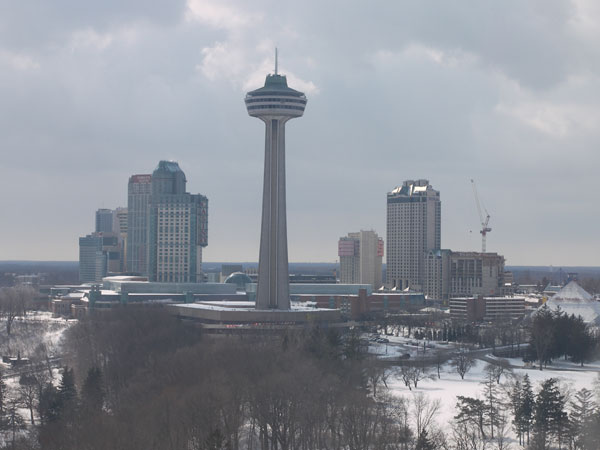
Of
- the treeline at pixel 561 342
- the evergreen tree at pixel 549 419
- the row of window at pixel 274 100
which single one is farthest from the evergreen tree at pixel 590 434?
the row of window at pixel 274 100

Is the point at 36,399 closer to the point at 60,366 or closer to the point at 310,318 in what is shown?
the point at 60,366

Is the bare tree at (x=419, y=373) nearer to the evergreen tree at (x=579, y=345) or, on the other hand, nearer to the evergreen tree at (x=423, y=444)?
the evergreen tree at (x=579, y=345)

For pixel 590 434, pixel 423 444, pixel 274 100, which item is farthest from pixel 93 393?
pixel 274 100

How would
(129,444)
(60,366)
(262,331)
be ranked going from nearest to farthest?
(129,444) < (60,366) < (262,331)

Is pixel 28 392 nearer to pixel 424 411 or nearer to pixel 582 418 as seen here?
pixel 424 411

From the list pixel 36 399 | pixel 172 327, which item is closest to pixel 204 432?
pixel 36 399

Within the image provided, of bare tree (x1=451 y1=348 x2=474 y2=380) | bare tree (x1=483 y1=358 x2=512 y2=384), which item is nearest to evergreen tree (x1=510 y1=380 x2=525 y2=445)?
bare tree (x1=483 y1=358 x2=512 y2=384)

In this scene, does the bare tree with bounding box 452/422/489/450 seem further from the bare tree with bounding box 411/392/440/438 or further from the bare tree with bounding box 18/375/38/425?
the bare tree with bounding box 18/375/38/425

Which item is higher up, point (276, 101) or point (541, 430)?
point (276, 101)
